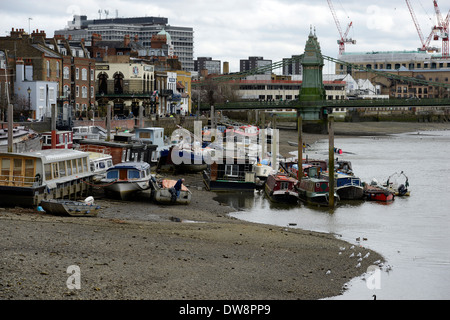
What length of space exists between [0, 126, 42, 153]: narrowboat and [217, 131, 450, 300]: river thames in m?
12.1

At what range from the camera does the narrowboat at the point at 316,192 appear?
138 ft

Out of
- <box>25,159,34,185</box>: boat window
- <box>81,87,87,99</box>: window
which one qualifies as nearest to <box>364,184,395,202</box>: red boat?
<box>25,159,34,185</box>: boat window

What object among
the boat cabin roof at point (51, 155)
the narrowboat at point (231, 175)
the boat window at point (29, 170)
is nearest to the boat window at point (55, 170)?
the boat cabin roof at point (51, 155)

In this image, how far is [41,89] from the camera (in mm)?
69250

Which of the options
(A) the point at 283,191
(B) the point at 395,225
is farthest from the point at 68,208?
(A) the point at 283,191

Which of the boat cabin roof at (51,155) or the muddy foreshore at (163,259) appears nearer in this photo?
the muddy foreshore at (163,259)

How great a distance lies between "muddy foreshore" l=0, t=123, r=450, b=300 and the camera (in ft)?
65.9

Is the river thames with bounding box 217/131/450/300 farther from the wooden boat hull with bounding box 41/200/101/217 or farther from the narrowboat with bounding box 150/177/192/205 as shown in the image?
the wooden boat hull with bounding box 41/200/101/217

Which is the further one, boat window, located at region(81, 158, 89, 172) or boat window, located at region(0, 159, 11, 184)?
boat window, located at region(81, 158, 89, 172)

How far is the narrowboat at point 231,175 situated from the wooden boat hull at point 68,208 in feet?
52.2

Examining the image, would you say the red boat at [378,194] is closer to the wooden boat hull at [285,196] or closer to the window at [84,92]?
the wooden boat hull at [285,196]

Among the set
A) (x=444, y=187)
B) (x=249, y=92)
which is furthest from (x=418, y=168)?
(x=249, y=92)
